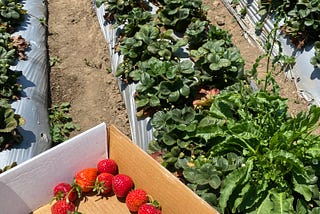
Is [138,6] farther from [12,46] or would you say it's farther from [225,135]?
[225,135]

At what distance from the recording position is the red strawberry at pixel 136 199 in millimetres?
3197

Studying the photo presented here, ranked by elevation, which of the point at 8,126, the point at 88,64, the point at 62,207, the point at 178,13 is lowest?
the point at 62,207

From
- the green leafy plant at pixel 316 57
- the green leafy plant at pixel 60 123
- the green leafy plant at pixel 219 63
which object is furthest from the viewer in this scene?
the green leafy plant at pixel 316 57

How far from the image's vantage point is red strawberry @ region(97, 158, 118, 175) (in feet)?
11.2

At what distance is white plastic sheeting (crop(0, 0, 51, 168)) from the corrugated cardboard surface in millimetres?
725

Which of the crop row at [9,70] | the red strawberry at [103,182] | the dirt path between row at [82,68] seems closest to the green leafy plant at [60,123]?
the dirt path between row at [82,68]

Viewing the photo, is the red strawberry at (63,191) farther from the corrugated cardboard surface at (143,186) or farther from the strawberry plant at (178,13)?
the strawberry plant at (178,13)

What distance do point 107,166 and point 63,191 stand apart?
328 mm

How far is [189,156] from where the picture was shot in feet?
11.6

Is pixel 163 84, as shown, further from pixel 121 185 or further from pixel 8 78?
pixel 8 78

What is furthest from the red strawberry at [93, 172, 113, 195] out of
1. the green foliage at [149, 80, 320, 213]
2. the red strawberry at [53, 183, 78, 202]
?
the green foliage at [149, 80, 320, 213]

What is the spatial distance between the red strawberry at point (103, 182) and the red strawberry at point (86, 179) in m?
0.04

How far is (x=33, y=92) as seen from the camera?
458 cm

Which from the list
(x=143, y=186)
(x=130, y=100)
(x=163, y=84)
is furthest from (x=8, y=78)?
(x=143, y=186)
